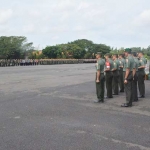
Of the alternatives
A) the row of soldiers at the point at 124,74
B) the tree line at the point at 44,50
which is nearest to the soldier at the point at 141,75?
the row of soldiers at the point at 124,74

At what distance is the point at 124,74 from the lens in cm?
873

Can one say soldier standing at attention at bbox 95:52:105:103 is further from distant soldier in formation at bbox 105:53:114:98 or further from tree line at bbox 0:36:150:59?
tree line at bbox 0:36:150:59

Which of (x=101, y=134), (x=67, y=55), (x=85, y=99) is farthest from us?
(x=67, y=55)

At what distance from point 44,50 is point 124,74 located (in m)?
72.5

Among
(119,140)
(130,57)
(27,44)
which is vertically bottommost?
(119,140)

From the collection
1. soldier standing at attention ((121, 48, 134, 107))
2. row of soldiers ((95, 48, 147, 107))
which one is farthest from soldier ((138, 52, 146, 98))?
soldier standing at attention ((121, 48, 134, 107))

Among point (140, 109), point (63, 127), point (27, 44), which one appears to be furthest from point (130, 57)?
point (27, 44)

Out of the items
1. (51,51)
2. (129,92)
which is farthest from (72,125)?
(51,51)

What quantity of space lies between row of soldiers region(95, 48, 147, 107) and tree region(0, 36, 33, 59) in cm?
5435

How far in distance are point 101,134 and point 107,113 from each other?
174 cm

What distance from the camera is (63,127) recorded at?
16.6 ft

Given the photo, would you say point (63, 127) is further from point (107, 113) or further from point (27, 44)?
point (27, 44)

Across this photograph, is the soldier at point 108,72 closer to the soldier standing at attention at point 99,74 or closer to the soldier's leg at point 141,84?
the soldier standing at attention at point 99,74

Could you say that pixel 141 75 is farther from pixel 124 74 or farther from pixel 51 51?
pixel 51 51
